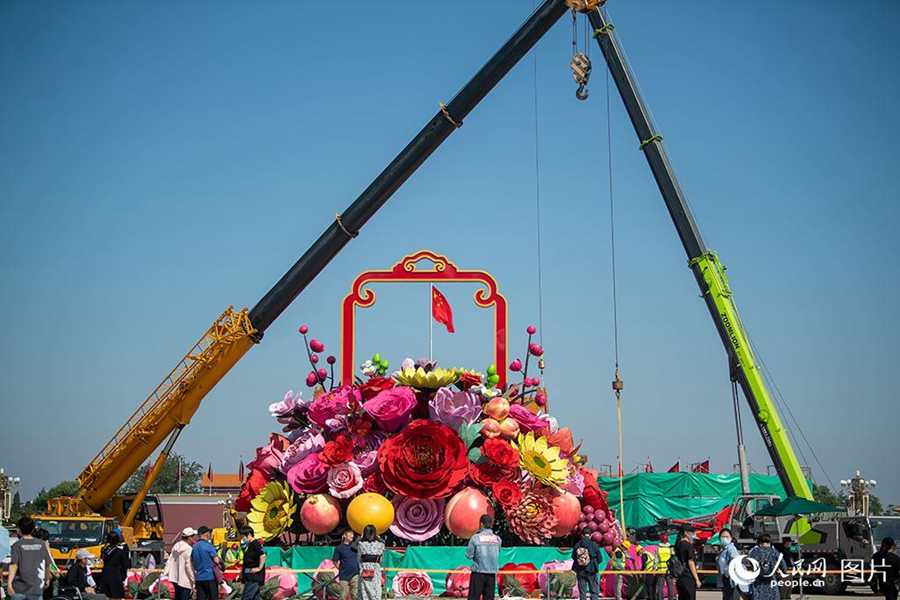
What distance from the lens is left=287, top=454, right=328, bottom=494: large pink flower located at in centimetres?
1762

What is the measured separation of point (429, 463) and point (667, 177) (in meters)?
11.7

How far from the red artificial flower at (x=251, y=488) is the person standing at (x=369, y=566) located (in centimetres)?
492

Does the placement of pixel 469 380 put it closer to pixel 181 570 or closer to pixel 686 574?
pixel 686 574

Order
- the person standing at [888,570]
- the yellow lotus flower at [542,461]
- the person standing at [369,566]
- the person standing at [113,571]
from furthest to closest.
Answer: the yellow lotus flower at [542,461] → the person standing at [888,570] → the person standing at [113,571] → the person standing at [369,566]

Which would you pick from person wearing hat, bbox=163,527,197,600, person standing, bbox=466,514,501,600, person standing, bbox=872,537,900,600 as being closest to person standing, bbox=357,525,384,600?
person standing, bbox=466,514,501,600

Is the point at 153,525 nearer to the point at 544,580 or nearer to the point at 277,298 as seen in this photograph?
the point at 277,298

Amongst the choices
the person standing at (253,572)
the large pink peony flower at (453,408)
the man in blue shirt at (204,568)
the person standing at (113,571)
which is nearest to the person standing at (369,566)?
the person standing at (253,572)

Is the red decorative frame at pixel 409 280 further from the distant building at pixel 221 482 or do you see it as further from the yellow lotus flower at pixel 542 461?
the distant building at pixel 221 482

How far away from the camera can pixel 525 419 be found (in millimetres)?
18422

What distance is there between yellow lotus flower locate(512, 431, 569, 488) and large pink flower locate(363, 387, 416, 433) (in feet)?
6.56

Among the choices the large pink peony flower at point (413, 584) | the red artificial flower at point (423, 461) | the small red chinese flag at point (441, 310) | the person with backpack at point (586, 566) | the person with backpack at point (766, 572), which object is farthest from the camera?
the small red chinese flag at point (441, 310)

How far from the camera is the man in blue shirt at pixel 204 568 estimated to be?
1341 cm

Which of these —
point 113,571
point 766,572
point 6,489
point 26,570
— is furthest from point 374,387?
point 6,489

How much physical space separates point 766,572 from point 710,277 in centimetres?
1304
